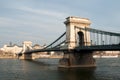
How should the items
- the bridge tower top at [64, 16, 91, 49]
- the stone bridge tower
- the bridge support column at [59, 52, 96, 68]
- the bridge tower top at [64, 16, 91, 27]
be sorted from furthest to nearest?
the bridge tower top at [64, 16, 91, 27] < the bridge tower top at [64, 16, 91, 49] < the stone bridge tower < the bridge support column at [59, 52, 96, 68]

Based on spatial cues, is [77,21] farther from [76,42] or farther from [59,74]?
[59,74]

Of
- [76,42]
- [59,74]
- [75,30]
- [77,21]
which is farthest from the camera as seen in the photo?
[77,21]

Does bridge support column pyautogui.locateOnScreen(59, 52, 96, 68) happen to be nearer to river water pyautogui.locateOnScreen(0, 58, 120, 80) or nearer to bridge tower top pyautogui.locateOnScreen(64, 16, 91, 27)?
river water pyautogui.locateOnScreen(0, 58, 120, 80)

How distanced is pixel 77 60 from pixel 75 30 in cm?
719

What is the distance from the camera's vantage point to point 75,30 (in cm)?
5978

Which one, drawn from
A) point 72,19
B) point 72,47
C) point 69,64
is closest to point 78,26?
point 72,19

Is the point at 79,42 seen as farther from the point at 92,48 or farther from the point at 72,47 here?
the point at 92,48

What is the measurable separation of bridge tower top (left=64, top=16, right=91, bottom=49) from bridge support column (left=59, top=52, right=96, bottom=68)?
219 centimetres

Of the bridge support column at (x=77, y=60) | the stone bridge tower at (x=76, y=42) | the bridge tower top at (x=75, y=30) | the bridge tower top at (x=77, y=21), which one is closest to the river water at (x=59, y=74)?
the bridge support column at (x=77, y=60)

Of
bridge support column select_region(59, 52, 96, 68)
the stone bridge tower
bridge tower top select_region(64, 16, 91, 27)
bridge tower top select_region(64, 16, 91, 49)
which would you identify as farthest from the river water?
bridge tower top select_region(64, 16, 91, 27)

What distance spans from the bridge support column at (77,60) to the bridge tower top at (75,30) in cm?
219

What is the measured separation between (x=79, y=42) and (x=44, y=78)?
2527 cm

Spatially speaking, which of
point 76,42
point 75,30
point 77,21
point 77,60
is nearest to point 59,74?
point 77,60

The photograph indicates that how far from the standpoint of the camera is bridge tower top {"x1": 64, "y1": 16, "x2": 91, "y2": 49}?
58.7 metres
